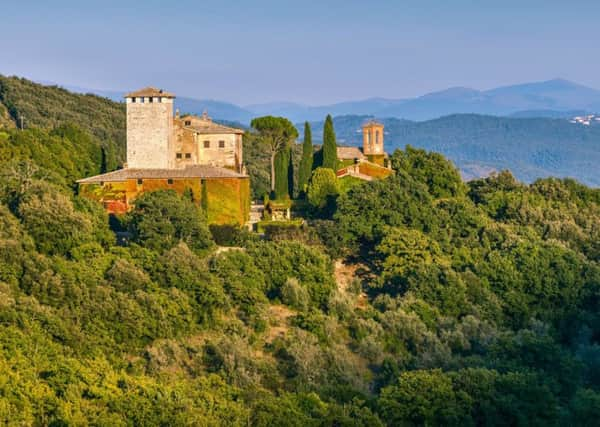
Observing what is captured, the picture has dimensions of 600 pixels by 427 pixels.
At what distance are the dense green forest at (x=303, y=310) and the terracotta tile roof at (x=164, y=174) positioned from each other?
61.0 inches

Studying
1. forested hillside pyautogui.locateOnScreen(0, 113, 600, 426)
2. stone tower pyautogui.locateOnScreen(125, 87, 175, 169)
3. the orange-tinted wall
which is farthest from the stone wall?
forested hillside pyautogui.locateOnScreen(0, 113, 600, 426)

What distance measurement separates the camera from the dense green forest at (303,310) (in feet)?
89.2

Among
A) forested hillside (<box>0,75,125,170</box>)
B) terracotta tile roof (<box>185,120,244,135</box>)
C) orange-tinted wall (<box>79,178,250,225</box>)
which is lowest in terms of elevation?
orange-tinted wall (<box>79,178,250,225</box>)

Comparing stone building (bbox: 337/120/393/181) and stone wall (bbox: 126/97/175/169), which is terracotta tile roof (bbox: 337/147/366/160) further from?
stone wall (bbox: 126/97/175/169)

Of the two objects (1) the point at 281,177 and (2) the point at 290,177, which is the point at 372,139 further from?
(1) the point at 281,177

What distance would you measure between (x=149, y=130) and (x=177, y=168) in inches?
83.9

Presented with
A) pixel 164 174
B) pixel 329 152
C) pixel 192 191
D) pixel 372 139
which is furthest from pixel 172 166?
pixel 372 139

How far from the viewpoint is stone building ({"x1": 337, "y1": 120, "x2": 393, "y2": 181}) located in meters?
51.3

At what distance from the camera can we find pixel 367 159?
5597 centimetres

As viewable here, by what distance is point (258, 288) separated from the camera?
1463 inches

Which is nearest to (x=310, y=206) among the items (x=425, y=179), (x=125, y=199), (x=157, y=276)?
(x=425, y=179)

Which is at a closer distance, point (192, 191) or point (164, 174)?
point (192, 191)

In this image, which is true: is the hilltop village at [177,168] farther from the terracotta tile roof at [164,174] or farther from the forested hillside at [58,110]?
the forested hillside at [58,110]

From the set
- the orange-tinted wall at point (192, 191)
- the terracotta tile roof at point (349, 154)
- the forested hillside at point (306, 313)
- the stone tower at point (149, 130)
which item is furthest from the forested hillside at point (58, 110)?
the forested hillside at point (306, 313)
